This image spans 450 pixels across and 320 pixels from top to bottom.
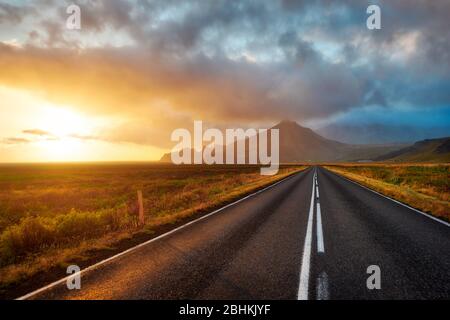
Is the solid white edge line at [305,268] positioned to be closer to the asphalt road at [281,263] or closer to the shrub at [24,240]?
the asphalt road at [281,263]

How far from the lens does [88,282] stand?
5180 millimetres

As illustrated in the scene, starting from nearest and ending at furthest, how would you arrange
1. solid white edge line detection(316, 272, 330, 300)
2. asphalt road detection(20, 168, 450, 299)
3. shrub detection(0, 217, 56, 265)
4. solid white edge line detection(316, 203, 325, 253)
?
solid white edge line detection(316, 272, 330, 300), asphalt road detection(20, 168, 450, 299), solid white edge line detection(316, 203, 325, 253), shrub detection(0, 217, 56, 265)

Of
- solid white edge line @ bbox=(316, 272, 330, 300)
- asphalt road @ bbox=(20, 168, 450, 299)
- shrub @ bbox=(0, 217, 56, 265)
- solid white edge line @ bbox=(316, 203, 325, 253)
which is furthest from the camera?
shrub @ bbox=(0, 217, 56, 265)

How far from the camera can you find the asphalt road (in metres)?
4.61

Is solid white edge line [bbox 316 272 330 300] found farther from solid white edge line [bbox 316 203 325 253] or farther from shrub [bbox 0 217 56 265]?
shrub [bbox 0 217 56 265]

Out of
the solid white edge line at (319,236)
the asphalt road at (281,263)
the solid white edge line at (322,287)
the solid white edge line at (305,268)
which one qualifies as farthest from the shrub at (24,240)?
Result: the solid white edge line at (319,236)

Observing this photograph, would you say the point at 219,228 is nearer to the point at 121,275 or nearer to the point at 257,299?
the point at 121,275

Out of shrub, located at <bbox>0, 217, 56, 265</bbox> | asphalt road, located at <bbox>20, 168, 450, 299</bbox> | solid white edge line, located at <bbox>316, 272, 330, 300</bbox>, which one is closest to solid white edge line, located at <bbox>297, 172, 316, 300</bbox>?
asphalt road, located at <bbox>20, 168, 450, 299</bbox>

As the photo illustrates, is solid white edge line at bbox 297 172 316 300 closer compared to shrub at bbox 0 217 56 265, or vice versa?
solid white edge line at bbox 297 172 316 300

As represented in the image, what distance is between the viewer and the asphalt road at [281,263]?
461 cm

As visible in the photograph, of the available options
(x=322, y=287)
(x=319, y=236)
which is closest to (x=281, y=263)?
(x=322, y=287)

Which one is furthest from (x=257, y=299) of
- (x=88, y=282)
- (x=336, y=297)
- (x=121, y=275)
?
(x=88, y=282)

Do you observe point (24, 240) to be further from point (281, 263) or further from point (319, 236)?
point (319, 236)
